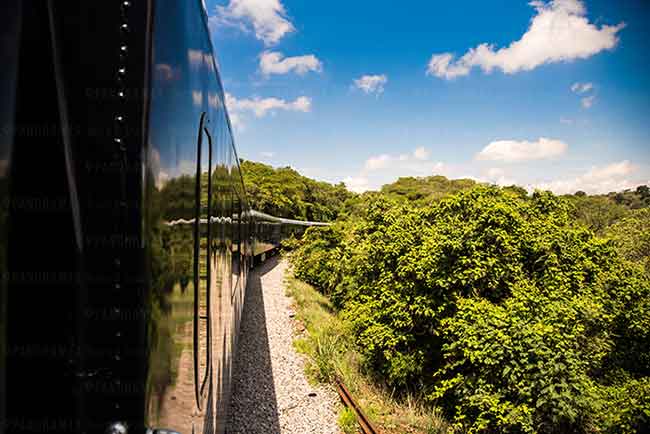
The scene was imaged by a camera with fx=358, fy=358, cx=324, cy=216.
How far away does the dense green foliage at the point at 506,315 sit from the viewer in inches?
220

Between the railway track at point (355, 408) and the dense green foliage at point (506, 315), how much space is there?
Answer: 1227mm

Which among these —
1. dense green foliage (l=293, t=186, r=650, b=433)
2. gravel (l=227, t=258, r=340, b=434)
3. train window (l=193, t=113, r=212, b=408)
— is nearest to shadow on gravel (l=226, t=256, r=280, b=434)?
gravel (l=227, t=258, r=340, b=434)

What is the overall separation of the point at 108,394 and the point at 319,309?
40.4 feet

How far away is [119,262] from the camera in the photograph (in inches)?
43.1

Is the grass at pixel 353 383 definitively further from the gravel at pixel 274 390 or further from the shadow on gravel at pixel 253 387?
the shadow on gravel at pixel 253 387

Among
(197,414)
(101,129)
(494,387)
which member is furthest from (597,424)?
(101,129)

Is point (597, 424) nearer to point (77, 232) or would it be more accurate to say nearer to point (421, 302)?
point (421, 302)

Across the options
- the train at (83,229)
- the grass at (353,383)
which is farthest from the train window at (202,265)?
the grass at (353,383)

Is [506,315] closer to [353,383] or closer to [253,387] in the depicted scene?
[353,383]

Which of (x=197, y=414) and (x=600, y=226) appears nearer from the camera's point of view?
(x=197, y=414)

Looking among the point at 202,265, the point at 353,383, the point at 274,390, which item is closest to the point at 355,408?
the point at 353,383

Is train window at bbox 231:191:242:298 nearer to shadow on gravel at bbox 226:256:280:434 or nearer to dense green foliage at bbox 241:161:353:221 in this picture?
shadow on gravel at bbox 226:256:280:434

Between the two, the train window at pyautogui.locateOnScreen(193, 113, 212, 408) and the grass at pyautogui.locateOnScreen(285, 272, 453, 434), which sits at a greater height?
the train window at pyautogui.locateOnScreen(193, 113, 212, 408)

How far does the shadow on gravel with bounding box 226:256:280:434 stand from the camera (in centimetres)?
593
